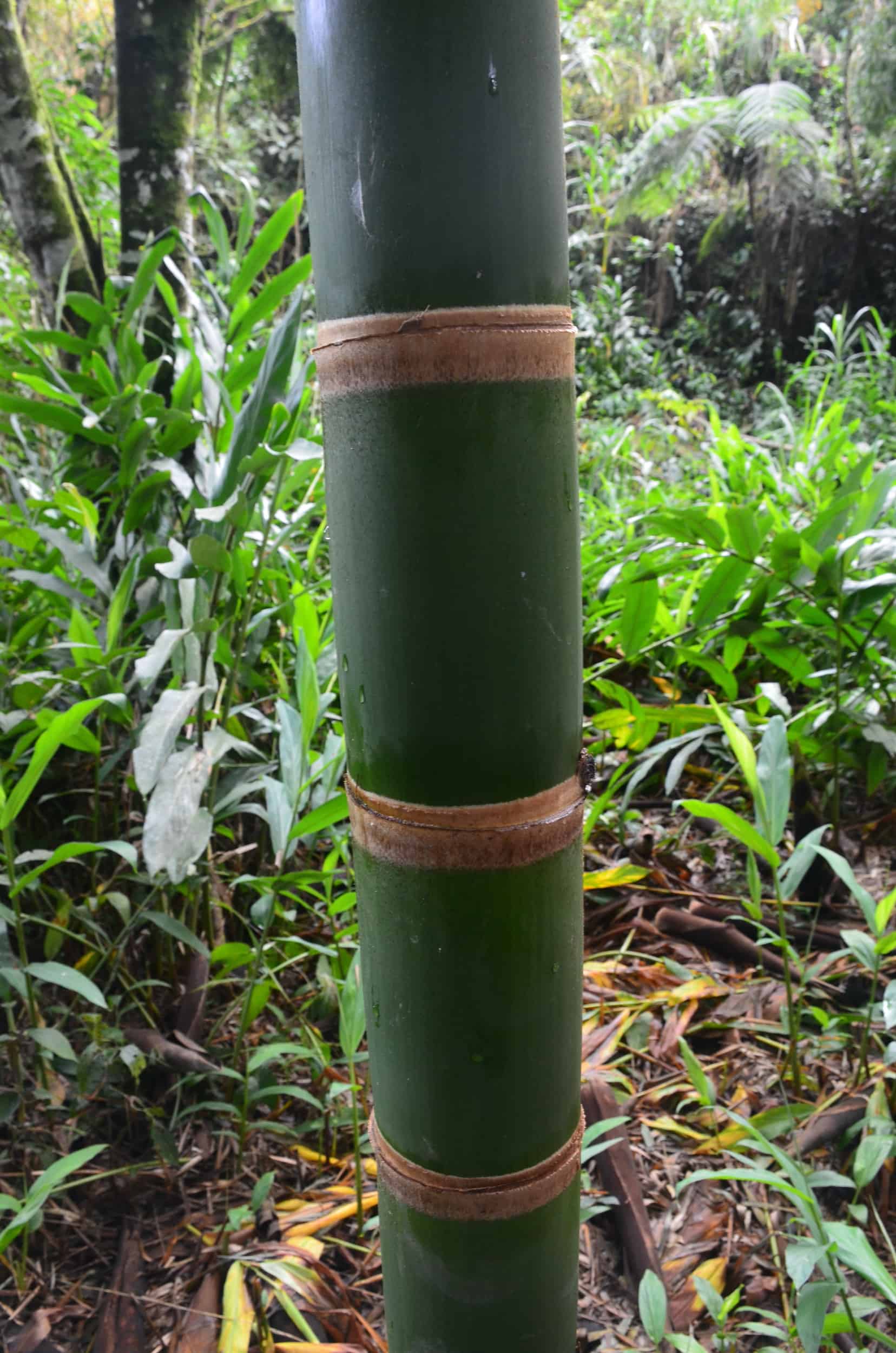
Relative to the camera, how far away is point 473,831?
16.3 inches

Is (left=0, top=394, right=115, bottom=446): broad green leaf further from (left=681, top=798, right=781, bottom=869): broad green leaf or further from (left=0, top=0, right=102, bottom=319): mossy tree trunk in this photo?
(left=681, top=798, right=781, bottom=869): broad green leaf

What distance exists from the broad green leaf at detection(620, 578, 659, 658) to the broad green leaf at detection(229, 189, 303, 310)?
59 centimetres

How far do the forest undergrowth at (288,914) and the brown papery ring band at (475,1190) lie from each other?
0.22 m

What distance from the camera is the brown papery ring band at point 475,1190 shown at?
0.46 metres

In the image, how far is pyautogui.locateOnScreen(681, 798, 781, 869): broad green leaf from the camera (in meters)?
0.80

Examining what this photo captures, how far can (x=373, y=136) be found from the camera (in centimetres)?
36

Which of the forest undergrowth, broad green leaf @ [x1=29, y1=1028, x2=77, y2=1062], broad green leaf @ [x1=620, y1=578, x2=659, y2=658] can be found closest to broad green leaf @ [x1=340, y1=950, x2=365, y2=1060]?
the forest undergrowth

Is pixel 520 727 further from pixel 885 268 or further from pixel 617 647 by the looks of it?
pixel 885 268

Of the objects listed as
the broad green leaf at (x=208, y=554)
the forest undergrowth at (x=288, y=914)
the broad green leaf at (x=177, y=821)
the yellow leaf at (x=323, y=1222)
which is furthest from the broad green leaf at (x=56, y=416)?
the yellow leaf at (x=323, y=1222)

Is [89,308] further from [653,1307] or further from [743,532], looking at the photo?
[653,1307]

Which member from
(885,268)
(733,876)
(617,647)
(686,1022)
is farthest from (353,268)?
(885,268)

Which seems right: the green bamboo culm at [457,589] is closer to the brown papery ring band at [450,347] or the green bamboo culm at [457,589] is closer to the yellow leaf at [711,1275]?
the brown papery ring band at [450,347]

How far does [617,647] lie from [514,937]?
120 centimetres

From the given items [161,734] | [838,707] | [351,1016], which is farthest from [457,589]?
[838,707]
